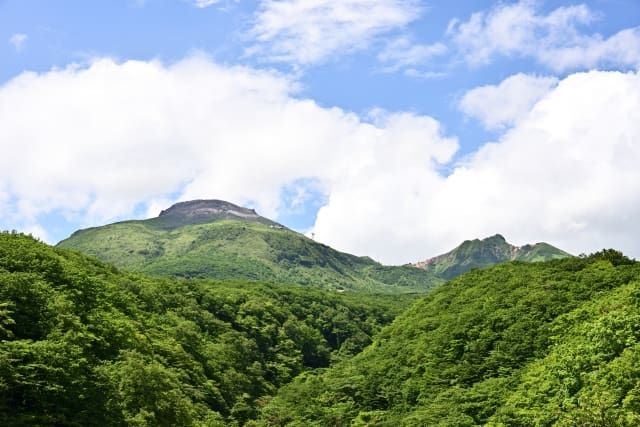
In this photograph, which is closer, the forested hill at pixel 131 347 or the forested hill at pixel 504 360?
the forested hill at pixel 131 347

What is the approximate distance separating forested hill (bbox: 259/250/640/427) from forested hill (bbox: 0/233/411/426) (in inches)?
599

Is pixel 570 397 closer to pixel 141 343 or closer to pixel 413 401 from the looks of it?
pixel 413 401

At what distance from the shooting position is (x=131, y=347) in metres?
77.4

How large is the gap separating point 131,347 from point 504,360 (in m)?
46.8

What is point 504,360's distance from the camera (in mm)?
80500

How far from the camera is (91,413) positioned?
181 ft

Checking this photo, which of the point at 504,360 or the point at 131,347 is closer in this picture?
the point at 131,347

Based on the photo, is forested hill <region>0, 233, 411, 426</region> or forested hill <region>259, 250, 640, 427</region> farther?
forested hill <region>259, 250, 640, 427</region>

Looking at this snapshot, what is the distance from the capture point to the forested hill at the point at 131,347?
54.1m

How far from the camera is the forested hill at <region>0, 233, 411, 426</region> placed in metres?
54.1

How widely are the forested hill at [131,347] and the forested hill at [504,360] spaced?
1523 centimetres

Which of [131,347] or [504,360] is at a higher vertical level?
[131,347]

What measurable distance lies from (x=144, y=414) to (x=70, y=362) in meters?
8.49

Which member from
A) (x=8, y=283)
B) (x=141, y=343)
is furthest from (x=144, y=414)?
(x=141, y=343)
